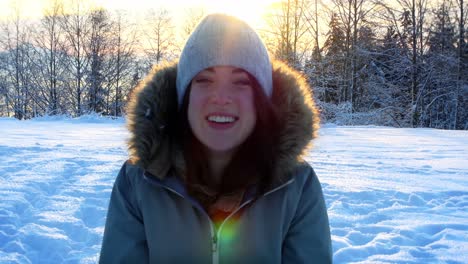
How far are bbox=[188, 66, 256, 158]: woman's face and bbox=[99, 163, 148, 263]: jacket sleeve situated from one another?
1.18ft

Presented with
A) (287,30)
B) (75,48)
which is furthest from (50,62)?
(287,30)

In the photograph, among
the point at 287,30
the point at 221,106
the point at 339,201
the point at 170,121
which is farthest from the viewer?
the point at 287,30

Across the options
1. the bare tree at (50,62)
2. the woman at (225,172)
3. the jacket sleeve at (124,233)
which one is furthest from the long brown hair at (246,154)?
the bare tree at (50,62)

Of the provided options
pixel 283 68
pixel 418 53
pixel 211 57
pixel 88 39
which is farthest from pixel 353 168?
pixel 88 39

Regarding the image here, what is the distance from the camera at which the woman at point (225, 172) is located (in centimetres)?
136

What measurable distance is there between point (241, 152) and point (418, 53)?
19624 millimetres

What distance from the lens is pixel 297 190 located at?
143cm

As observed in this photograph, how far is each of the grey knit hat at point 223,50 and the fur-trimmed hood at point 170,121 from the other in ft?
0.23

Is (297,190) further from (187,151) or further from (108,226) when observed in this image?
(108,226)

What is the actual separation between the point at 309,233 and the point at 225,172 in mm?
401

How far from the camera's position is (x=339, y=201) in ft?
11.7

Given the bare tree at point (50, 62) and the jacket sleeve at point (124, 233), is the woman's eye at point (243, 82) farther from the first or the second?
the bare tree at point (50, 62)

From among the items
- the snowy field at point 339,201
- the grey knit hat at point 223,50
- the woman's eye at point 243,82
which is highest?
the grey knit hat at point 223,50

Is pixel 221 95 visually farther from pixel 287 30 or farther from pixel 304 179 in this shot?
pixel 287 30
